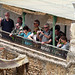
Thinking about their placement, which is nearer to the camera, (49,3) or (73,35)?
(73,35)

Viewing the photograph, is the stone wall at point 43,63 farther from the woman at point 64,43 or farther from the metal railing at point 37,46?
the woman at point 64,43

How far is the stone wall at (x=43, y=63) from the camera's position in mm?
15356

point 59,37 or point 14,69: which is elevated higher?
point 59,37

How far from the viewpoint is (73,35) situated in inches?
609

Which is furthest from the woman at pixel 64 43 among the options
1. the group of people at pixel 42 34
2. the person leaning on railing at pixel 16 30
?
the person leaning on railing at pixel 16 30

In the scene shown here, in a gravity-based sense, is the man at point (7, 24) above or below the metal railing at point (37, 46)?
above

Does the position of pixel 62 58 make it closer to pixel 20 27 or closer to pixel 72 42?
pixel 72 42

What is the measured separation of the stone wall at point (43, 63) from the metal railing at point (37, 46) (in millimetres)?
159

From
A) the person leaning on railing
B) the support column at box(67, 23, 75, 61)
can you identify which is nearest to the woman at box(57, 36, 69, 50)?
the support column at box(67, 23, 75, 61)

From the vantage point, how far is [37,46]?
16.9m

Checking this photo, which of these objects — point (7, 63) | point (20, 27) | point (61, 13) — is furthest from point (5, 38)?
point (61, 13)

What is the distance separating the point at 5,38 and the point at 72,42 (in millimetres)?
4477

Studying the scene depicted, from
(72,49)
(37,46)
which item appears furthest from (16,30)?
(72,49)

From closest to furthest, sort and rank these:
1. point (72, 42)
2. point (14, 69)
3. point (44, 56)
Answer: point (72, 42)
point (44, 56)
point (14, 69)
